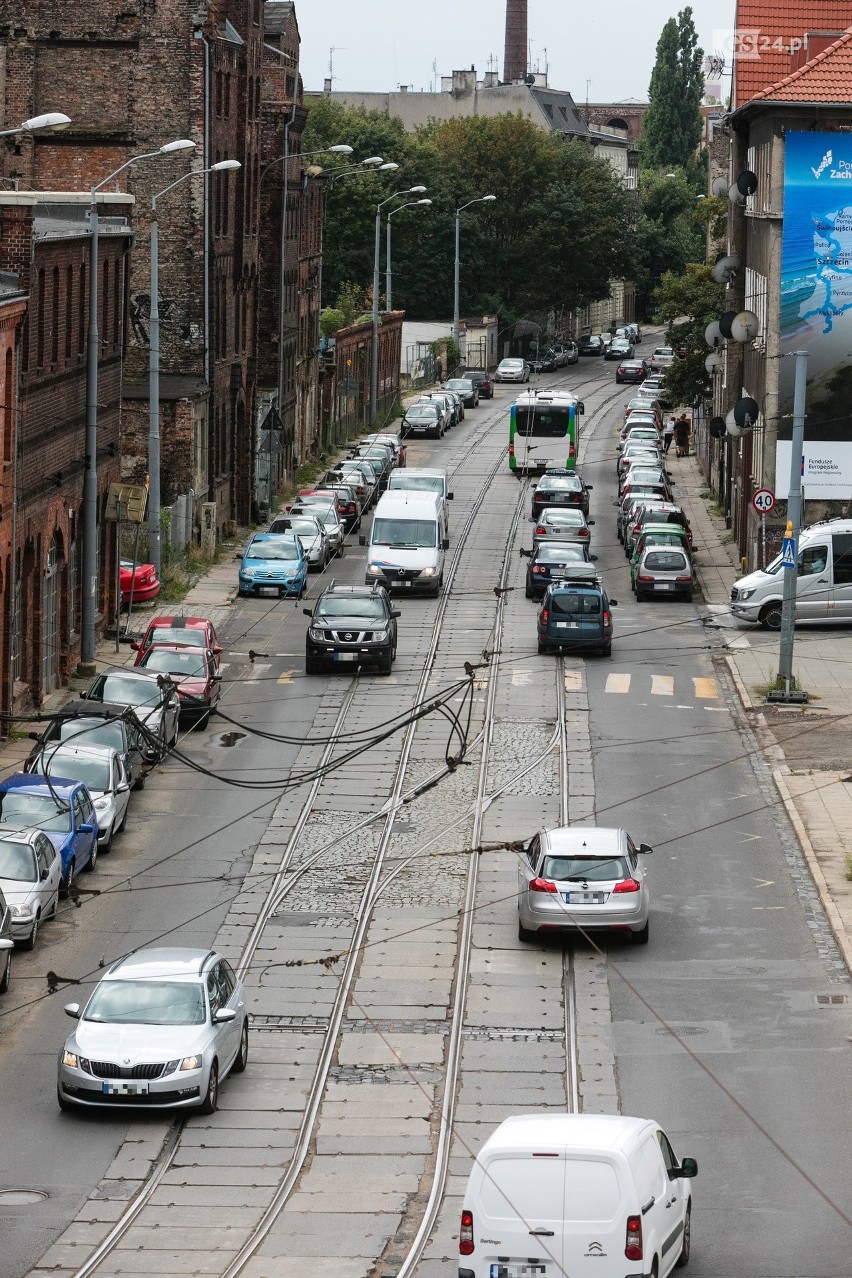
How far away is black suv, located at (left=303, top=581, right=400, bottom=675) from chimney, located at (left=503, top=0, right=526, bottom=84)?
5319 inches

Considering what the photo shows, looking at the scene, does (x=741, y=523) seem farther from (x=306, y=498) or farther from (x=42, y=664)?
(x=42, y=664)

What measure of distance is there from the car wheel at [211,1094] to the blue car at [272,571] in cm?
3281

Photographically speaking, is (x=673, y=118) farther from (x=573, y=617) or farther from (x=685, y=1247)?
(x=685, y=1247)

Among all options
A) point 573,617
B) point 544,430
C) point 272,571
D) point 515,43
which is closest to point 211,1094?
point 573,617

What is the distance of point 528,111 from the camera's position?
157125 mm

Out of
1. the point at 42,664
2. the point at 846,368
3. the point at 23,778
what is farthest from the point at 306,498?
the point at 23,778

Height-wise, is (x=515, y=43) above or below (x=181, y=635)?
above

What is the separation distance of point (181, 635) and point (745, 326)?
824 inches

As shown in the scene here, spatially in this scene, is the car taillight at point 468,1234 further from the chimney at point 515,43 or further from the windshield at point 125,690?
the chimney at point 515,43

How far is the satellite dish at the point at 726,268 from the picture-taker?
64.0m

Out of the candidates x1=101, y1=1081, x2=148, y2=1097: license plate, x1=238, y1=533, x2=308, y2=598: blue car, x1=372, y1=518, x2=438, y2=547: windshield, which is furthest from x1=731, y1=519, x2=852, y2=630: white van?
x1=101, y1=1081, x2=148, y2=1097: license plate

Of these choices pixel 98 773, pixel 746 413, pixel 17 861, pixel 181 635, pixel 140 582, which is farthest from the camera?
pixel 746 413

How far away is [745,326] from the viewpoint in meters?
55.8

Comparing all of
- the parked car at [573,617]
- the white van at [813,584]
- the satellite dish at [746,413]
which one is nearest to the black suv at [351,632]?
the parked car at [573,617]
